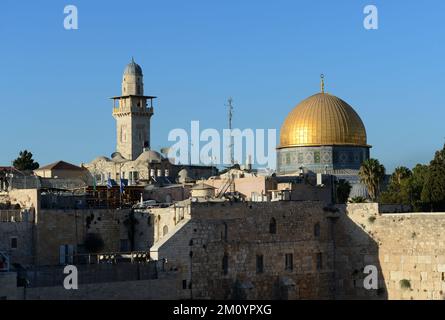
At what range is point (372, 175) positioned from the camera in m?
51.0

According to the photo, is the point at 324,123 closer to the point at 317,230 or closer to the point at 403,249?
the point at 317,230

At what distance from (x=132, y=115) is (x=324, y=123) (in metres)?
22.6

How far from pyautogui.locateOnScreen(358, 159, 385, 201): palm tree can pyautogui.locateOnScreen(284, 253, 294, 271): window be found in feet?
42.5

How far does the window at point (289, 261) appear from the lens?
38.5 metres

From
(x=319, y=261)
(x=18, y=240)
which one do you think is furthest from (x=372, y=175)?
(x=18, y=240)

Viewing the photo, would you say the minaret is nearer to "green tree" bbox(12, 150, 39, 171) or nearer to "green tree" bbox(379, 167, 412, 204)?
"green tree" bbox(12, 150, 39, 171)

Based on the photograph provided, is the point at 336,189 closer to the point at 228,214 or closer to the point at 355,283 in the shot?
the point at 355,283

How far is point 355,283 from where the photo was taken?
3991 cm

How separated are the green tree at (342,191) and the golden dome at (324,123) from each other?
6.28 m

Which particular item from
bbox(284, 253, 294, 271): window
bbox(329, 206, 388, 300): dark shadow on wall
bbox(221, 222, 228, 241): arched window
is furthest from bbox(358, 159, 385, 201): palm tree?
bbox(221, 222, 228, 241): arched window

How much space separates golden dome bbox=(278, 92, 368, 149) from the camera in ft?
188

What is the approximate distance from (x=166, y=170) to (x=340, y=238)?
70.1ft

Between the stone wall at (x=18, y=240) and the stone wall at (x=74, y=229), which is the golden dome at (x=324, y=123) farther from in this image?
the stone wall at (x=18, y=240)
